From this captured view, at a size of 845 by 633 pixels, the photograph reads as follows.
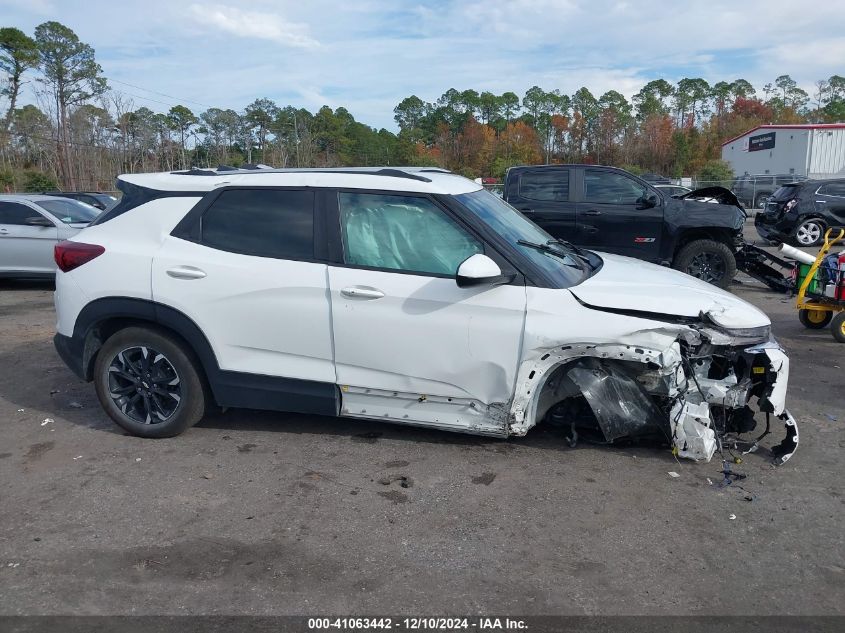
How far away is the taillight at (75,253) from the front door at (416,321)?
1.71 meters

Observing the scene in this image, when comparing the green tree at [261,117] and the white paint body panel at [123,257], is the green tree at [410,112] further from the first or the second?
the white paint body panel at [123,257]

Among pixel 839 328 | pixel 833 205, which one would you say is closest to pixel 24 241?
pixel 839 328

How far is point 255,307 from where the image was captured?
4.54m

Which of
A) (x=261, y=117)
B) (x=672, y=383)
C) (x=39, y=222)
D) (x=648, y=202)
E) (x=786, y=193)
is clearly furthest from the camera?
(x=261, y=117)

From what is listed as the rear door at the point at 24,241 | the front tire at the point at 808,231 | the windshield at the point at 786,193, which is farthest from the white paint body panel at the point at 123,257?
the windshield at the point at 786,193

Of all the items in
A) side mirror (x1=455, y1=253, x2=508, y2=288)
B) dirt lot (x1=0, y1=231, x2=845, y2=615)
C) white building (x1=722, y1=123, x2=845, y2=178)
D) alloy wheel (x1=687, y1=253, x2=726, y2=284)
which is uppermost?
white building (x1=722, y1=123, x2=845, y2=178)

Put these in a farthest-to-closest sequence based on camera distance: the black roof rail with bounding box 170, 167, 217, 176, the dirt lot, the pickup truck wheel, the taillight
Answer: the pickup truck wheel, the black roof rail with bounding box 170, 167, 217, 176, the taillight, the dirt lot

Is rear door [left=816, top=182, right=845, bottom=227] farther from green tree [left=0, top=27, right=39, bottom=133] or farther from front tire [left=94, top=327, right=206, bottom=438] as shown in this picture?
green tree [left=0, top=27, right=39, bottom=133]

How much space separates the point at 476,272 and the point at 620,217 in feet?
22.8

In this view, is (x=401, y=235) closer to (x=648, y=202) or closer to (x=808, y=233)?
(x=648, y=202)

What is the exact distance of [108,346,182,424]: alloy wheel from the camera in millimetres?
4766

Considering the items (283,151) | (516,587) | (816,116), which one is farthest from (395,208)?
(816,116)

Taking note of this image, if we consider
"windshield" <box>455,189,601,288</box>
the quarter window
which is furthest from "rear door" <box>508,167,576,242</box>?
the quarter window

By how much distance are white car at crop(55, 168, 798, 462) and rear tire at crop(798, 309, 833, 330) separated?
4.33 m
